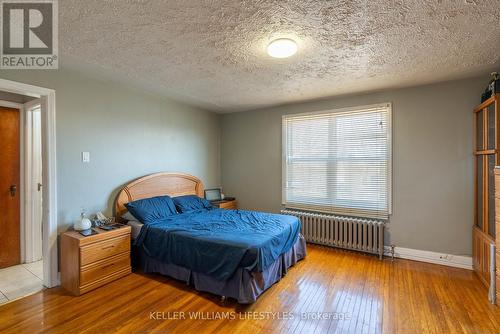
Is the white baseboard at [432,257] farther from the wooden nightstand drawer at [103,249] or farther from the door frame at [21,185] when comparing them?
the door frame at [21,185]

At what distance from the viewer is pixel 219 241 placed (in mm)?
2449

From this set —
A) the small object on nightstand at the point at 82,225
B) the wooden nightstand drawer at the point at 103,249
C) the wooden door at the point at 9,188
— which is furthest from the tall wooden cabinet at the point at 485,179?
the wooden door at the point at 9,188

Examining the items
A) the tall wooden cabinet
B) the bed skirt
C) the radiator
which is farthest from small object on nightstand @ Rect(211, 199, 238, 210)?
the tall wooden cabinet

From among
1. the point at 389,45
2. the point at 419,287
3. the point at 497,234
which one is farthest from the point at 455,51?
the point at 419,287

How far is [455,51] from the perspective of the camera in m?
2.27

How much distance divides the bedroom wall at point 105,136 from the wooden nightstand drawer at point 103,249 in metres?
0.52

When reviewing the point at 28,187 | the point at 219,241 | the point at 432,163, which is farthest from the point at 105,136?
the point at 432,163

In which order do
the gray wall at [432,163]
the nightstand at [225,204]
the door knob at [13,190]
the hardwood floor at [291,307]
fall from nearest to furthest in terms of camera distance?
the hardwood floor at [291,307] → the gray wall at [432,163] → the door knob at [13,190] → the nightstand at [225,204]

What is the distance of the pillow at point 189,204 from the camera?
3.73 metres

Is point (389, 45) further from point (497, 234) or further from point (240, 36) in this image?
point (497, 234)

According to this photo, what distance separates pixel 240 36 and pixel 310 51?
69 cm

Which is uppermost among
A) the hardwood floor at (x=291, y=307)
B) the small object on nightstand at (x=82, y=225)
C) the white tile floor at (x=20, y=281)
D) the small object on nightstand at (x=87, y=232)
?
the small object on nightstand at (x=82, y=225)

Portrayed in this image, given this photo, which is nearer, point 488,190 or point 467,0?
point 467,0

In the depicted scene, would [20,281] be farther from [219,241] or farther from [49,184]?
[219,241]
